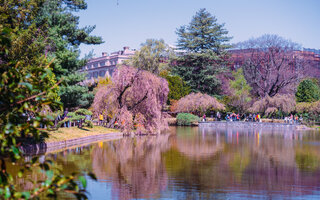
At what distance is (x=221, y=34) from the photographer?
69625 mm

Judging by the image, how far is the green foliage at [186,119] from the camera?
5888 centimetres

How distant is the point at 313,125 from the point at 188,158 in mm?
40366

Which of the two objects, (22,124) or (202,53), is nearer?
(22,124)

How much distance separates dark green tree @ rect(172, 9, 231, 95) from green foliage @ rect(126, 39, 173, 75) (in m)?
2.99

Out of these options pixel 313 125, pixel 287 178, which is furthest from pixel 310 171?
pixel 313 125

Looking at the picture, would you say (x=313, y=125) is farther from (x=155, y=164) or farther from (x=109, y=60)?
(x=109, y=60)

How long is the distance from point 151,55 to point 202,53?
29.4 feet

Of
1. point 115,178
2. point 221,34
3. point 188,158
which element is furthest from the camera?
point 221,34

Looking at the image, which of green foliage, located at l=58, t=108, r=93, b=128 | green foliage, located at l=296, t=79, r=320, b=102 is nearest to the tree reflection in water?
green foliage, located at l=58, t=108, r=93, b=128

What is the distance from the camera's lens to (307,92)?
62.8 m

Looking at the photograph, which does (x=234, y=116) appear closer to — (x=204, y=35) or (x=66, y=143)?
(x=204, y=35)

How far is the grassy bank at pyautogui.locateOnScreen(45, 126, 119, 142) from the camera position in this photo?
25.8 meters

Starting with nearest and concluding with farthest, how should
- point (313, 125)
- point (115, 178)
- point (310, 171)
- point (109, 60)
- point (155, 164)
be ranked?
1. point (115, 178)
2. point (310, 171)
3. point (155, 164)
4. point (313, 125)
5. point (109, 60)

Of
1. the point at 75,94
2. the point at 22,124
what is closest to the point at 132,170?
the point at 22,124
